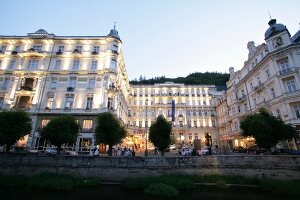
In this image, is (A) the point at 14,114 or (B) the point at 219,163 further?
(A) the point at 14,114

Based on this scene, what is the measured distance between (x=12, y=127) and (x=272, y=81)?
4468cm

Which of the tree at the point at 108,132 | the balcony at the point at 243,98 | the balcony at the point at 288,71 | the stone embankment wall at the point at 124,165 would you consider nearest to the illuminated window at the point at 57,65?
the tree at the point at 108,132

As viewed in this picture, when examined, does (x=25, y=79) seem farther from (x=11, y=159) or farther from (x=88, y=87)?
(x=11, y=159)

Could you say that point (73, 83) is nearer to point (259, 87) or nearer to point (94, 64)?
point (94, 64)

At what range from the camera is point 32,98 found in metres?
39.2

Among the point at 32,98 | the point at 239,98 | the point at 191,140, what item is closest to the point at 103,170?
the point at 32,98

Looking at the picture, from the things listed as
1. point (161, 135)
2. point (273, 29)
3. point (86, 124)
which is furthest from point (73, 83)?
point (273, 29)

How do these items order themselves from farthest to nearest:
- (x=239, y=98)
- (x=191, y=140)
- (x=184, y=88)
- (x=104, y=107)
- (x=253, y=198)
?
(x=184, y=88)
(x=191, y=140)
(x=239, y=98)
(x=104, y=107)
(x=253, y=198)

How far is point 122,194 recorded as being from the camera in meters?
18.4

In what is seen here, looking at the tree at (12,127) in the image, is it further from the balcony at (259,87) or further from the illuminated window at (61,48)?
the balcony at (259,87)

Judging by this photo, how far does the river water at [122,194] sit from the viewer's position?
16.9m

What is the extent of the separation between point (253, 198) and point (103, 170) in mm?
16663

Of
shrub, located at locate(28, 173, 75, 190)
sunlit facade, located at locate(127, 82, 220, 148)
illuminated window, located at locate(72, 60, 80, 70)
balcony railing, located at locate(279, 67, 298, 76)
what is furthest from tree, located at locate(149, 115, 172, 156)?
sunlit facade, located at locate(127, 82, 220, 148)

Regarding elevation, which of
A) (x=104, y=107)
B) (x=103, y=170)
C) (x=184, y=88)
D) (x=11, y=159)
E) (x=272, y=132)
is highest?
(x=184, y=88)
